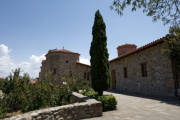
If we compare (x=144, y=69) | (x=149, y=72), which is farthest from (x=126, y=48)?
(x=149, y=72)

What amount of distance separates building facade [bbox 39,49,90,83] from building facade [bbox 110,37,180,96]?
28.2 ft

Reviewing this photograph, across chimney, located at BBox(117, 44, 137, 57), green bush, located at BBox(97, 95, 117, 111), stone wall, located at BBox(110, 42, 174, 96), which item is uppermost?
chimney, located at BBox(117, 44, 137, 57)

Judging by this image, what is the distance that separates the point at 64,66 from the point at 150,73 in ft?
47.6

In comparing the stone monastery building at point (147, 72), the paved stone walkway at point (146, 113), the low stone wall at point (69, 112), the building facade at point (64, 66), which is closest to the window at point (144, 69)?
the stone monastery building at point (147, 72)

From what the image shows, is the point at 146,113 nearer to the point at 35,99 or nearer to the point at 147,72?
the point at 35,99

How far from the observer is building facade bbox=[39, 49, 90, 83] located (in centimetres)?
2006

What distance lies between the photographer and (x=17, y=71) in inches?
308

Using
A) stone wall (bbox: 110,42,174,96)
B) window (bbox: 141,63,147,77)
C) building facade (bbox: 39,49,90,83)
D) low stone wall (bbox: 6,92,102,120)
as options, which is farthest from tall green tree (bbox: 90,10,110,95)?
building facade (bbox: 39,49,90,83)

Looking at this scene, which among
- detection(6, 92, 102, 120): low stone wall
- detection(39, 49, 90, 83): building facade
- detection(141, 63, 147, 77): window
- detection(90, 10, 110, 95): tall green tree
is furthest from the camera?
detection(39, 49, 90, 83): building facade

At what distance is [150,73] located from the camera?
29.9ft

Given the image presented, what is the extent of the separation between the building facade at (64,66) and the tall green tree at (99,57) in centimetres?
1361

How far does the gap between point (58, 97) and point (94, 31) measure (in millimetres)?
3970

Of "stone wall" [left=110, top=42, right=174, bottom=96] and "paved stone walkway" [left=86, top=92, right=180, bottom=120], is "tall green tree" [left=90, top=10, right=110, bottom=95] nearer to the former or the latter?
"paved stone walkway" [left=86, top=92, right=180, bottom=120]

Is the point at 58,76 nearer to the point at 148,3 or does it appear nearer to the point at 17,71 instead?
the point at 17,71
